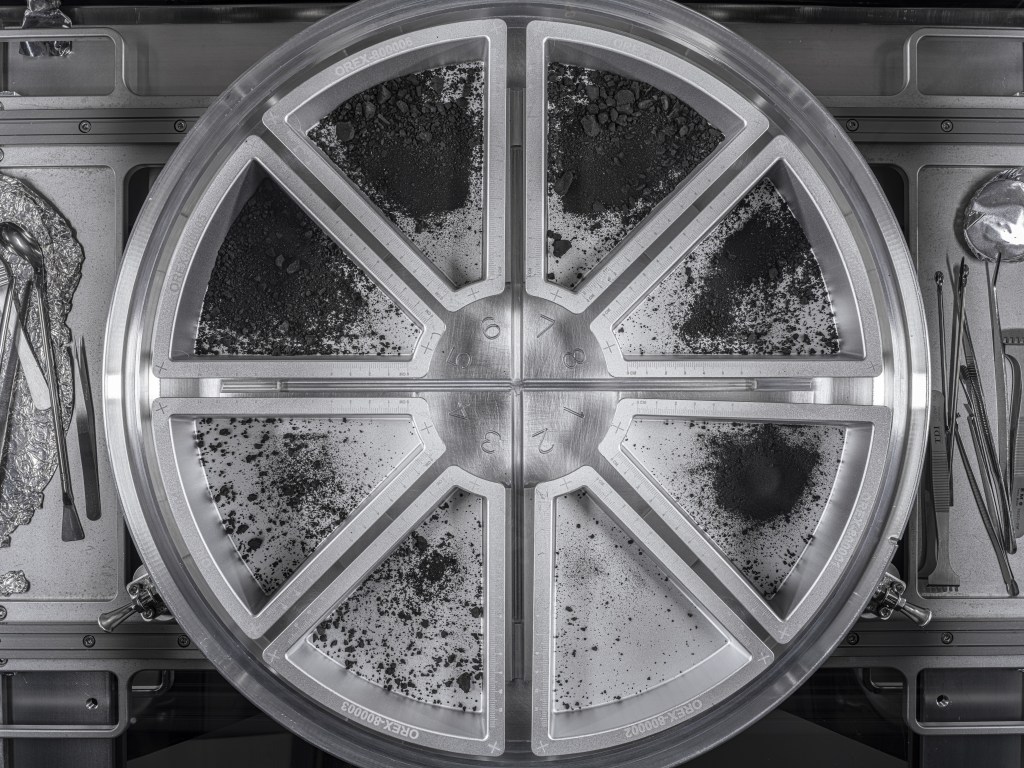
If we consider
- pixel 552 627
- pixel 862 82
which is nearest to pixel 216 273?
pixel 552 627

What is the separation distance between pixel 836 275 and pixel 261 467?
110 centimetres

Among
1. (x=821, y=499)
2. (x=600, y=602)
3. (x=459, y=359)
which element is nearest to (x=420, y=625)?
(x=600, y=602)

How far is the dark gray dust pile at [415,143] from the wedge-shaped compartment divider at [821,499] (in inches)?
18.0

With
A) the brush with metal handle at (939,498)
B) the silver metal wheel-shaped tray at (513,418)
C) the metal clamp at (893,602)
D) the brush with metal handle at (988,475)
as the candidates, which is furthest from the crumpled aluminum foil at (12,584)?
the brush with metal handle at (988,475)

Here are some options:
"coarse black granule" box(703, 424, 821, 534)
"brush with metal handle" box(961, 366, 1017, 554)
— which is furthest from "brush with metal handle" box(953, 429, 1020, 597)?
"coarse black granule" box(703, 424, 821, 534)

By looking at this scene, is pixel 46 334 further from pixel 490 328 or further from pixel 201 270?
pixel 490 328

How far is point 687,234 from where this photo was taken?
3.79 ft

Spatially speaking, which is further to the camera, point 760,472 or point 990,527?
point 990,527

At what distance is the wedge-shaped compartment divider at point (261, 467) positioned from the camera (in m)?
1.14

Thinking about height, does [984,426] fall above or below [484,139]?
below

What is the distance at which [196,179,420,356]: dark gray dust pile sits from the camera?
4.02 feet

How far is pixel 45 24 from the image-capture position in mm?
1379

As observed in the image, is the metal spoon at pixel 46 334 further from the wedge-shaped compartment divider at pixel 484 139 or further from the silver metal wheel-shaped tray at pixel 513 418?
the wedge-shaped compartment divider at pixel 484 139

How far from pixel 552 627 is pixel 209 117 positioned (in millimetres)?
1051
